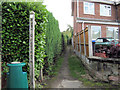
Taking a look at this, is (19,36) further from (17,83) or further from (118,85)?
(118,85)

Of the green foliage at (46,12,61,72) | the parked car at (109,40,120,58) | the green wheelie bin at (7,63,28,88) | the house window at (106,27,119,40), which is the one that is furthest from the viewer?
the house window at (106,27,119,40)

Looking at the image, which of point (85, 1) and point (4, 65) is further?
point (85, 1)

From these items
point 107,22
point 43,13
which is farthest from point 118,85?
point 107,22

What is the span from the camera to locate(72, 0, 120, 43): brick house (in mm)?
13062

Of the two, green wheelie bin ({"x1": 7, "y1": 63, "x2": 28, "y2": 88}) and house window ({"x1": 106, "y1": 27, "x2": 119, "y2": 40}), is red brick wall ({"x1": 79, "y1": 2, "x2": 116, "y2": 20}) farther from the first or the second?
green wheelie bin ({"x1": 7, "y1": 63, "x2": 28, "y2": 88})

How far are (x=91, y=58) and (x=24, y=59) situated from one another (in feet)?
9.36

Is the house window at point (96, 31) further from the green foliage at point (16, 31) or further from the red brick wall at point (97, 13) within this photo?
the green foliage at point (16, 31)

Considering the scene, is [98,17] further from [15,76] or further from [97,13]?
[15,76]

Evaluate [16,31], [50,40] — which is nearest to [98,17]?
[50,40]

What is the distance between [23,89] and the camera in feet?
9.04

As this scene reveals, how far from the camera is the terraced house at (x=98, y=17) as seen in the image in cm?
1306

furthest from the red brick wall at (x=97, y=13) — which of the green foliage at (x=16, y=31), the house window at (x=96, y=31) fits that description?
the green foliage at (x=16, y=31)

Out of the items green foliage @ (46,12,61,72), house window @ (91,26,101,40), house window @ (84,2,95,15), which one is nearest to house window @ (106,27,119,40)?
house window @ (91,26,101,40)

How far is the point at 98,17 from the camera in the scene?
13930mm
